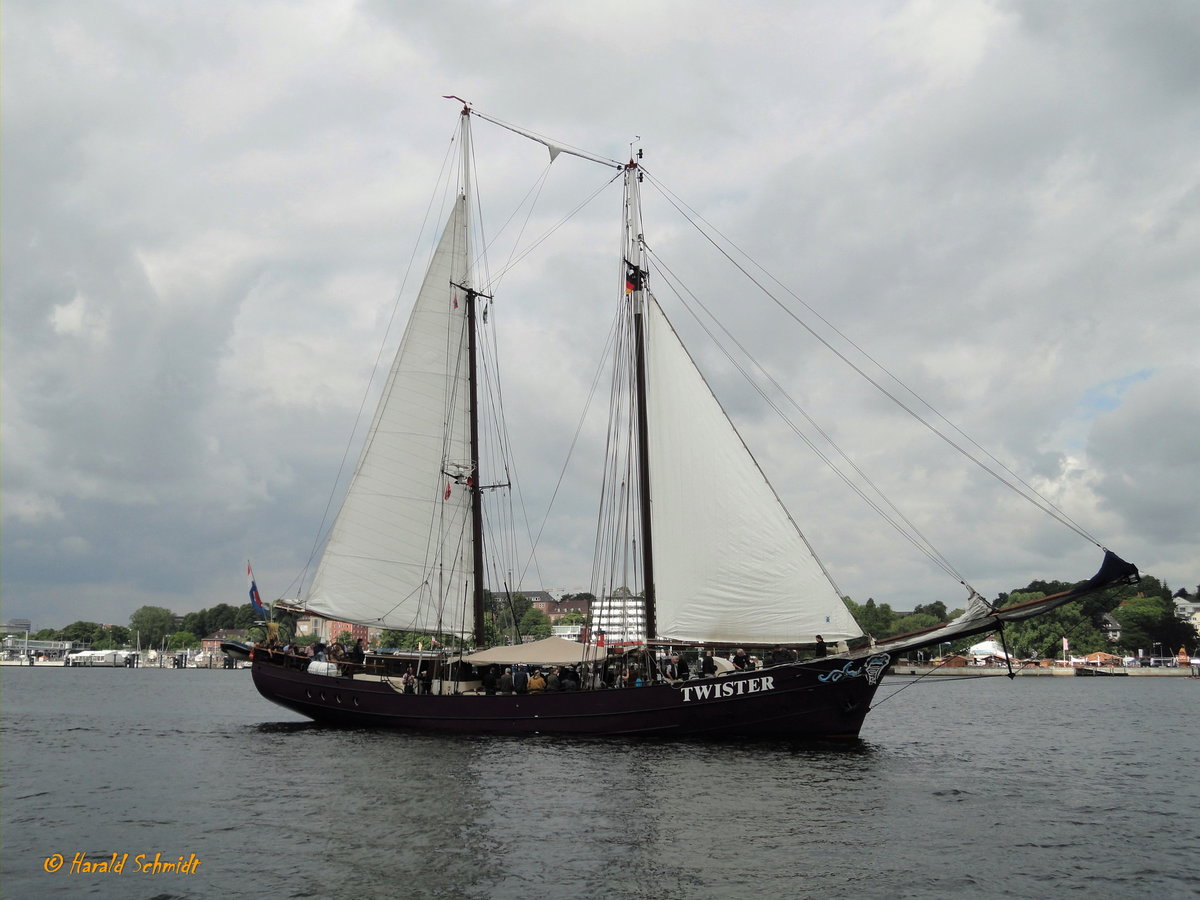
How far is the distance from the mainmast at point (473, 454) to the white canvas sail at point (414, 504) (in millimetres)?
318

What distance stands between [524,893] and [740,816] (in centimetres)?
788

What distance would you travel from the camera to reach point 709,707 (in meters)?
34.7

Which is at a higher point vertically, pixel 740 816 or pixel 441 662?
pixel 441 662

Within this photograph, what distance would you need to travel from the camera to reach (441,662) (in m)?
42.5

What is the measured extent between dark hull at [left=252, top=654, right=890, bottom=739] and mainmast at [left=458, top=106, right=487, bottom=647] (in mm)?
8340

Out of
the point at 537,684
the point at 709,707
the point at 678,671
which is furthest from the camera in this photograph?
the point at 537,684

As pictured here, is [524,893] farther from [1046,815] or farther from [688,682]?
[688,682]

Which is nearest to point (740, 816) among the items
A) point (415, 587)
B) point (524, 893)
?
point (524, 893)

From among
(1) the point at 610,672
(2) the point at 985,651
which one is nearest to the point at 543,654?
(1) the point at 610,672

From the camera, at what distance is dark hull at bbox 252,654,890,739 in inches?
1335

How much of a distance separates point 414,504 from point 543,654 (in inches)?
469

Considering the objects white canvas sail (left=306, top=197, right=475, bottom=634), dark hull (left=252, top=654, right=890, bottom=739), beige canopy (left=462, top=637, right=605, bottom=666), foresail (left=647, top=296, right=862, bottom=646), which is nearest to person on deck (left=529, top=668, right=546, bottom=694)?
beige canopy (left=462, top=637, right=605, bottom=666)

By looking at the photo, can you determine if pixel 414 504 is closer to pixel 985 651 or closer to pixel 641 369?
pixel 641 369

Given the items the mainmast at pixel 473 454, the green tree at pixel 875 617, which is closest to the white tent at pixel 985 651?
the green tree at pixel 875 617
